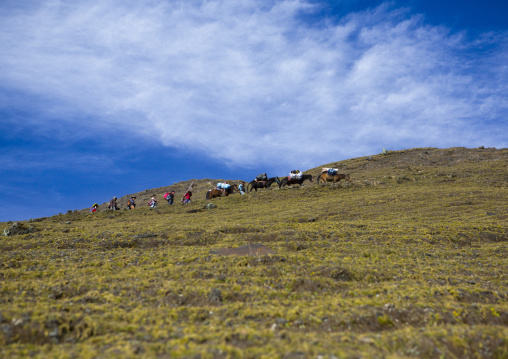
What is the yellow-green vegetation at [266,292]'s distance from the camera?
5047mm

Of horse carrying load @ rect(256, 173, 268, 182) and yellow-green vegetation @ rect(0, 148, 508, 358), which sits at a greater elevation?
horse carrying load @ rect(256, 173, 268, 182)

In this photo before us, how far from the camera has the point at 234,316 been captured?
6336 millimetres

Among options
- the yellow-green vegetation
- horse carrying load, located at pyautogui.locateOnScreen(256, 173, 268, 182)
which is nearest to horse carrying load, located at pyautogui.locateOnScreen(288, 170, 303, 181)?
horse carrying load, located at pyautogui.locateOnScreen(256, 173, 268, 182)

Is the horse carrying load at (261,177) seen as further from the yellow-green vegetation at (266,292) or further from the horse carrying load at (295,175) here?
the yellow-green vegetation at (266,292)

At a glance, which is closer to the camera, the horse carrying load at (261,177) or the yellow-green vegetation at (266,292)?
the yellow-green vegetation at (266,292)

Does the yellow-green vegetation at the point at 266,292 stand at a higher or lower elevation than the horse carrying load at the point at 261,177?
lower

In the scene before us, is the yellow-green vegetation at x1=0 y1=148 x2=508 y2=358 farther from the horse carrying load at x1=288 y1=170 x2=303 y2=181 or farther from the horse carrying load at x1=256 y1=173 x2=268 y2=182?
the horse carrying load at x1=256 y1=173 x2=268 y2=182

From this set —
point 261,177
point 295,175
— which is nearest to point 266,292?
point 295,175

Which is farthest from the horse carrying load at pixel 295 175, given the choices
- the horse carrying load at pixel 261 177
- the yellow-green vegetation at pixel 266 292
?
the yellow-green vegetation at pixel 266 292

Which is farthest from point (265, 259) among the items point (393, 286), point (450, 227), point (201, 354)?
point (450, 227)

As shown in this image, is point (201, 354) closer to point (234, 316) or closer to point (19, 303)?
point (234, 316)

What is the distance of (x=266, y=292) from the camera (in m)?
7.64

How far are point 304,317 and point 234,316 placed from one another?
1.38 m

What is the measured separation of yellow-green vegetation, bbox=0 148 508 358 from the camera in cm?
505
